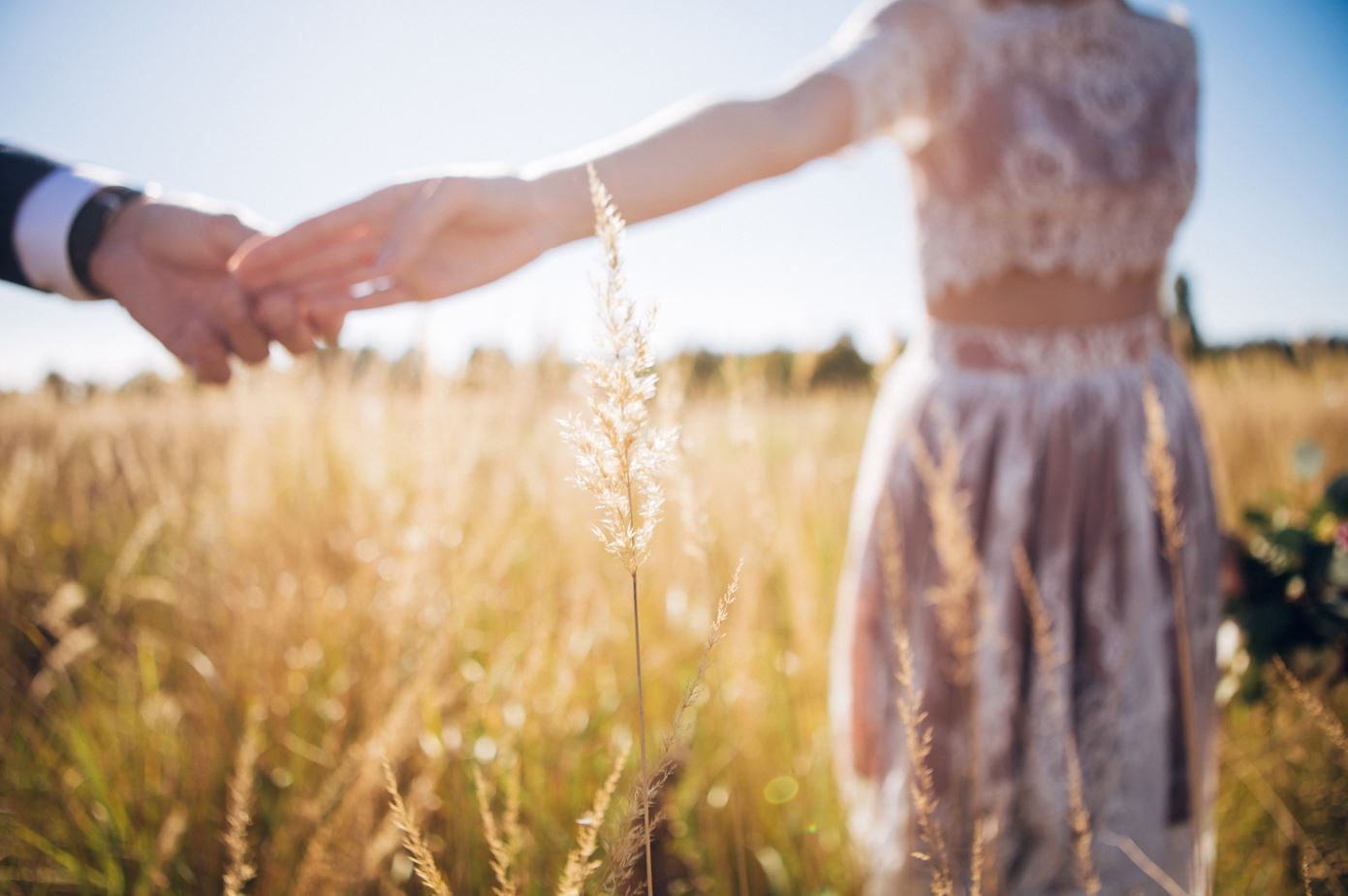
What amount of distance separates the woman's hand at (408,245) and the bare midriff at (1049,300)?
0.98 meters

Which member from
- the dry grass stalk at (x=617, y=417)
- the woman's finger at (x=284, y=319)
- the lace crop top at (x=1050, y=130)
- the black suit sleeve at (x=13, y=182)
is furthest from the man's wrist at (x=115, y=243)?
the lace crop top at (x=1050, y=130)

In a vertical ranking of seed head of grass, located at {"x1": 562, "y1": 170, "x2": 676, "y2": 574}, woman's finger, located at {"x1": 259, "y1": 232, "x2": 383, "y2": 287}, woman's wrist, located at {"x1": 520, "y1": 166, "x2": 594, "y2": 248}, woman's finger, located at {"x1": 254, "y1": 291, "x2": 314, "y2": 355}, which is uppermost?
woman's wrist, located at {"x1": 520, "y1": 166, "x2": 594, "y2": 248}

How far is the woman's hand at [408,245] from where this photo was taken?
0.73m

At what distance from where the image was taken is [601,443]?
0.40 meters

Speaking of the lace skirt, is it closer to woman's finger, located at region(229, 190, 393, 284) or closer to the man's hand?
woman's finger, located at region(229, 190, 393, 284)

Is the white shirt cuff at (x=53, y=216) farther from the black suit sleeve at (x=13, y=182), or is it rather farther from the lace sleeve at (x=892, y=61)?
the lace sleeve at (x=892, y=61)

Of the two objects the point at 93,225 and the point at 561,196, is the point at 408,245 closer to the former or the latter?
the point at 561,196

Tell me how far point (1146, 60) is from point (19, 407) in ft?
17.0

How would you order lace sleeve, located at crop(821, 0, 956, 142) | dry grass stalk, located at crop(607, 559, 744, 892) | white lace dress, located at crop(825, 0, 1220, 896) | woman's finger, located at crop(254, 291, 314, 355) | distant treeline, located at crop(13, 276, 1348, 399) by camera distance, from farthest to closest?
distant treeline, located at crop(13, 276, 1348, 399) → white lace dress, located at crop(825, 0, 1220, 896) → lace sleeve, located at crop(821, 0, 956, 142) → woman's finger, located at crop(254, 291, 314, 355) → dry grass stalk, located at crop(607, 559, 744, 892)

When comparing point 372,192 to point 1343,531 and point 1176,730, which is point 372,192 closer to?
point 1343,531

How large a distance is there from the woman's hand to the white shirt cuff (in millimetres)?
297

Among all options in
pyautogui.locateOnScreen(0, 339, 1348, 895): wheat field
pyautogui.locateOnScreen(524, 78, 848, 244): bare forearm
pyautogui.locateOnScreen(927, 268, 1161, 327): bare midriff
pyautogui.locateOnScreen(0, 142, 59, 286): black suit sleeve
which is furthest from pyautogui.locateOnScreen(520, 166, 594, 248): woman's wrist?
Answer: pyautogui.locateOnScreen(927, 268, 1161, 327): bare midriff

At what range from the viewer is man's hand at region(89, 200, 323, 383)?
88cm

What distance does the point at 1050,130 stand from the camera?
4.07ft
